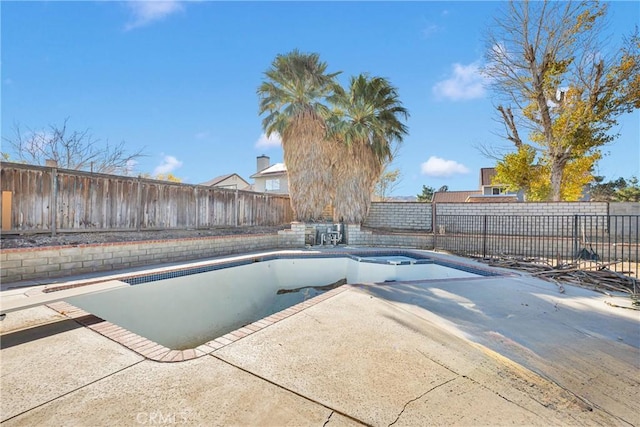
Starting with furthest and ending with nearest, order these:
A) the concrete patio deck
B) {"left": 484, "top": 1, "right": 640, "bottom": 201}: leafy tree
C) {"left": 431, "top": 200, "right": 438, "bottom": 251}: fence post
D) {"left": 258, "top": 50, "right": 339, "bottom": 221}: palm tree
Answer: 1. {"left": 484, "top": 1, "right": 640, "bottom": 201}: leafy tree
2. {"left": 258, "top": 50, "right": 339, "bottom": 221}: palm tree
3. {"left": 431, "top": 200, "right": 438, "bottom": 251}: fence post
4. the concrete patio deck

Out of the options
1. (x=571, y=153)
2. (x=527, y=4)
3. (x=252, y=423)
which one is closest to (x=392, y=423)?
(x=252, y=423)

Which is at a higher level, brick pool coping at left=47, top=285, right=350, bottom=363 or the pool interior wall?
brick pool coping at left=47, top=285, right=350, bottom=363

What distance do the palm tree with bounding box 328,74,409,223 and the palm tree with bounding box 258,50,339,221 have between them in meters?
0.59

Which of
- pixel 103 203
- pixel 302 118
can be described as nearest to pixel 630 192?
pixel 302 118

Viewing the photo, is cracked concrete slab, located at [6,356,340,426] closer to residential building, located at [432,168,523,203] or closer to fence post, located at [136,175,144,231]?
fence post, located at [136,175,144,231]

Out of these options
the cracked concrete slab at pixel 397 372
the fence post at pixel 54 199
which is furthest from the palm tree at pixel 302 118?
the cracked concrete slab at pixel 397 372

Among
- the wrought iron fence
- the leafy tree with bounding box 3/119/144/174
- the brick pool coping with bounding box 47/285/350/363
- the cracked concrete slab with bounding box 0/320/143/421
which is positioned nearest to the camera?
the cracked concrete slab with bounding box 0/320/143/421

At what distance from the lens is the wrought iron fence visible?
9.62 meters

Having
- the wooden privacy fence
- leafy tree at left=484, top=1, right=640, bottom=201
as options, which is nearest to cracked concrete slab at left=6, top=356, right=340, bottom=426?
the wooden privacy fence

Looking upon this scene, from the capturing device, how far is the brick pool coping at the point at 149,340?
2760 mm

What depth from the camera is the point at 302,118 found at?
12078 mm

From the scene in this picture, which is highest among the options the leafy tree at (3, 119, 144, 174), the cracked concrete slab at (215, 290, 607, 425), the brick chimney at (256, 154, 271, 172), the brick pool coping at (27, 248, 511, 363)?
the brick chimney at (256, 154, 271, 172)

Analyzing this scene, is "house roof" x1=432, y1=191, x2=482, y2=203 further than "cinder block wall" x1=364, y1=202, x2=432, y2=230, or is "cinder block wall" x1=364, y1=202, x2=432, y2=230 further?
"house roof" x1=432, y1=191, x2=482, y2=203

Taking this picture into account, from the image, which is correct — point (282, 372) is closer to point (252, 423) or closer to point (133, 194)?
point (252, 423)
